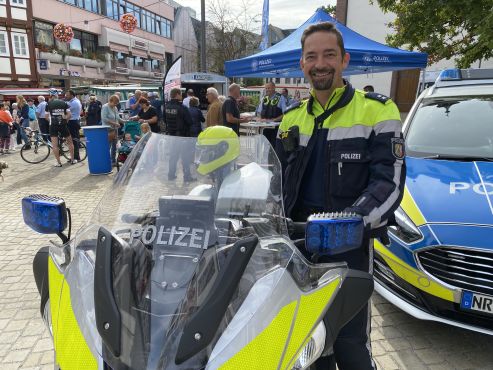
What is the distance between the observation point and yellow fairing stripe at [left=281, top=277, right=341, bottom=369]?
1295mm

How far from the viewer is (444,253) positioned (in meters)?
2.74

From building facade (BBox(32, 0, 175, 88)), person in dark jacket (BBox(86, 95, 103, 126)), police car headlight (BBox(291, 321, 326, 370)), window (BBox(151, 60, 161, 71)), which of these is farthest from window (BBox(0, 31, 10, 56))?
police car headlight (BBox(291, 321, 326, 370))

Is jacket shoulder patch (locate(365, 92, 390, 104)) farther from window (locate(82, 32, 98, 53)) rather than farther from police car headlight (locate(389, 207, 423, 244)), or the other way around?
window (locate(82, 32, 98, 53))

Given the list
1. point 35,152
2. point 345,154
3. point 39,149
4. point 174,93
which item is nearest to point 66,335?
point 345,154

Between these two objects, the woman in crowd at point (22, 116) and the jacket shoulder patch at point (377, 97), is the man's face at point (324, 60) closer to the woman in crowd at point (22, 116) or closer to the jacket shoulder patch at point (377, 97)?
the jacket shoulder patch at point (377, 97)

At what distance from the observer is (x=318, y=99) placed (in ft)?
7.26

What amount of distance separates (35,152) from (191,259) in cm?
1177

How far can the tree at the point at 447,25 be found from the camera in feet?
21.8

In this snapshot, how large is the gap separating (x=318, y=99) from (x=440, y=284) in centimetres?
155

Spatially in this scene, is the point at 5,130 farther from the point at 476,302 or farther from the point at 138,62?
the point at 138,62

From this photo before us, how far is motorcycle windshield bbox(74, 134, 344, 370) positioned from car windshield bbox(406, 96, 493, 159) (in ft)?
7.94

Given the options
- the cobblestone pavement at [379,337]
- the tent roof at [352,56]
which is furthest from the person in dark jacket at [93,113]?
the cobblestone pavement at [379,337]

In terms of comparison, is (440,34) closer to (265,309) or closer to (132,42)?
(265,309)

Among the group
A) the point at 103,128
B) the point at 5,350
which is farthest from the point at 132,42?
the point at 5,350
